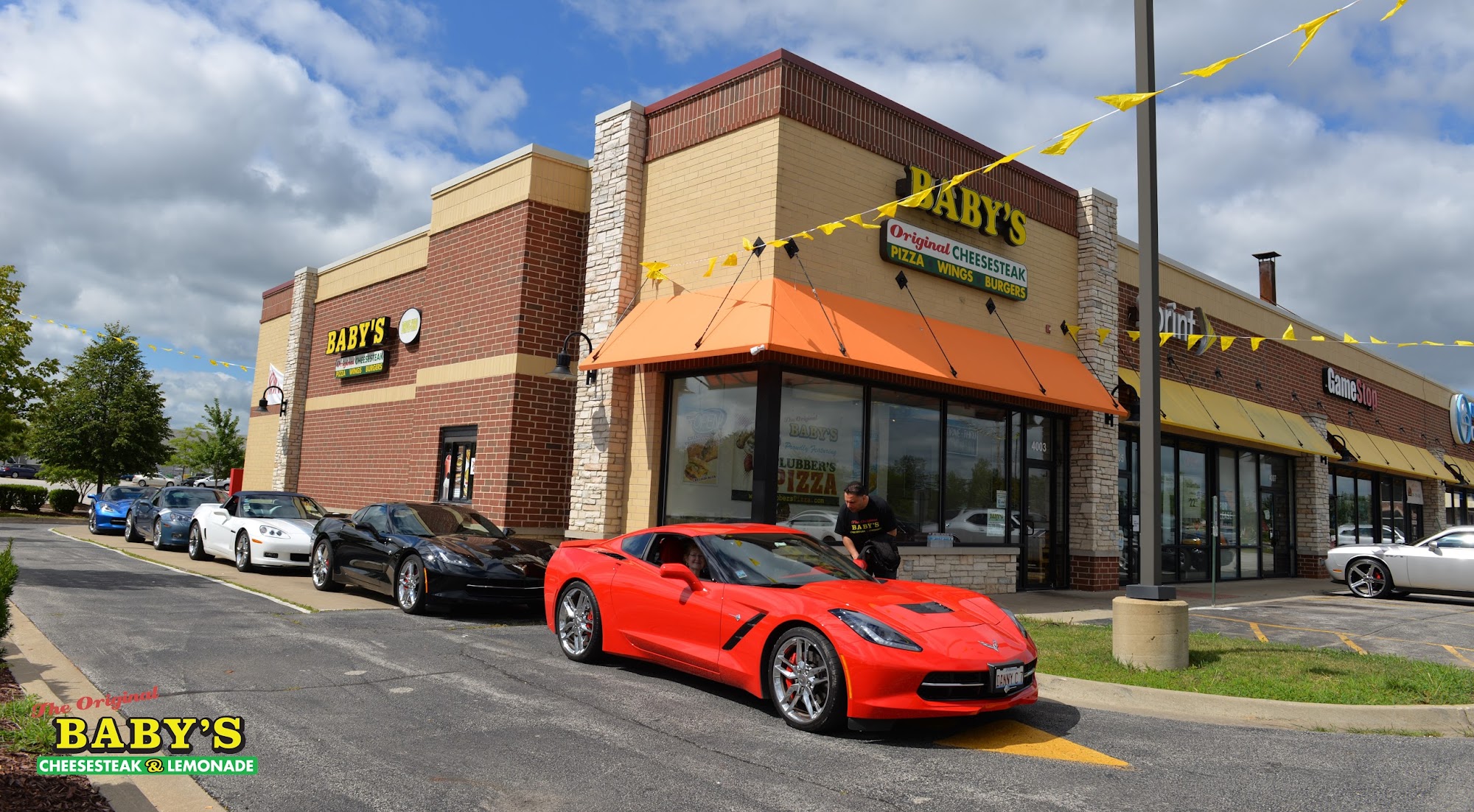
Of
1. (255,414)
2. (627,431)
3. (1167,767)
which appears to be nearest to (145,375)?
(255,414)

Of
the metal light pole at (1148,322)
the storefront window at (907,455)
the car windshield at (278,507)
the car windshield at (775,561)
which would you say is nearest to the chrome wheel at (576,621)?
the car windshield at (775,561)

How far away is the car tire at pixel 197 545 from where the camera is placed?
16.4 m

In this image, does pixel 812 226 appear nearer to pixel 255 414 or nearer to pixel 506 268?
pixel 506 268

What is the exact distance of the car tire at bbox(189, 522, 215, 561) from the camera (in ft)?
53.7

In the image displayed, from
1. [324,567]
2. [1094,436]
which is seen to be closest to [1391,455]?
[1094,436]

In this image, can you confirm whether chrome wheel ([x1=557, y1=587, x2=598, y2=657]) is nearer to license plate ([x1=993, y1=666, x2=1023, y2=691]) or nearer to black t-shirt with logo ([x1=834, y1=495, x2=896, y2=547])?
black t-shirt with logo ([x1=834, y1=495, x2=896, y2=547])

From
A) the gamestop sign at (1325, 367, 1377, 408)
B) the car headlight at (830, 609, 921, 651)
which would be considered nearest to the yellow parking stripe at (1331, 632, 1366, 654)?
the car headlight at (830, 609, 921, 651)

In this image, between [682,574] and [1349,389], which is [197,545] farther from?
[1349,389]

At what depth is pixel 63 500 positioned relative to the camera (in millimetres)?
35844

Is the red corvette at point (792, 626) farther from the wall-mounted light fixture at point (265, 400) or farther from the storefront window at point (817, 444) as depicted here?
the wall-mounted light fixture at point (265, 400)

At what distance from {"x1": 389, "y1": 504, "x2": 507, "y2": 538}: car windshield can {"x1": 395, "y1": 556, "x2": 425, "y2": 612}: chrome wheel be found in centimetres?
64

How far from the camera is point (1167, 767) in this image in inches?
215

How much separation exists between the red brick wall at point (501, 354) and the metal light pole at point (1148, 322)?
377 inches

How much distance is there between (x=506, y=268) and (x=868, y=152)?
6423 mm
